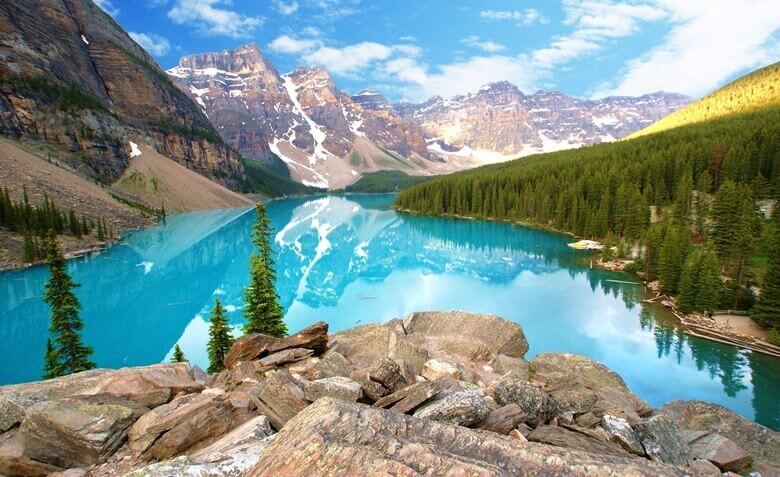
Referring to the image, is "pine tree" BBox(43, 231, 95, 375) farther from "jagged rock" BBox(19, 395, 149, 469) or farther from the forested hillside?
the forested hillside

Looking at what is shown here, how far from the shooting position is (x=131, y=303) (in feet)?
147

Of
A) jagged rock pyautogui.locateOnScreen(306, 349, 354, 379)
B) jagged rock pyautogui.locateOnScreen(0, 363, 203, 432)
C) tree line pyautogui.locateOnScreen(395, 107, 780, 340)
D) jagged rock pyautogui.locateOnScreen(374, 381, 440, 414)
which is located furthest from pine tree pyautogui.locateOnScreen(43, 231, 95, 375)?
tree line pyautogui.locateOnScreen(395, 107, 780, 340)

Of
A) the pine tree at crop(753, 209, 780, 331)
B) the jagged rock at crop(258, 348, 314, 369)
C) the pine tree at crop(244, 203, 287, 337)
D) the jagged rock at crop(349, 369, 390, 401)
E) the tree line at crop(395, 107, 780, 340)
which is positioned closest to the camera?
the jagged rock at crop(349, 369, 390, 401)

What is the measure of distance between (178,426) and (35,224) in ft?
269

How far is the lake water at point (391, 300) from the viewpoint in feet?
91.4

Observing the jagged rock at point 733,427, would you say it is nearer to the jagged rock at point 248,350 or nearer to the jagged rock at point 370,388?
the jagged rock at point 370,388

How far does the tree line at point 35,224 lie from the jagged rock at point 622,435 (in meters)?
73.4

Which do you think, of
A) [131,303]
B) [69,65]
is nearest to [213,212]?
[69,65]

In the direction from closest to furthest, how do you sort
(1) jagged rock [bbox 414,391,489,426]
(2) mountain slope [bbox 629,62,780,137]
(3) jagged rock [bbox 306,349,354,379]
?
1. (1) jagged rock [bbox 414,391,489,426]
2. (3) jagged rock [bbox 306,349,354,379]
3. (2) mountain slope [bbox 629,62,780,137]

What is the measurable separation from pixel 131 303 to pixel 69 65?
165 metres

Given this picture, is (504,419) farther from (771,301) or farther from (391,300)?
(771,301)

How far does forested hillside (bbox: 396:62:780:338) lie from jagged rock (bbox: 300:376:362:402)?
3868cm

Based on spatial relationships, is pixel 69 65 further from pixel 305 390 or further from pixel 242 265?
pixel 305 390

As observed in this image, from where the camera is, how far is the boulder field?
539 cm
